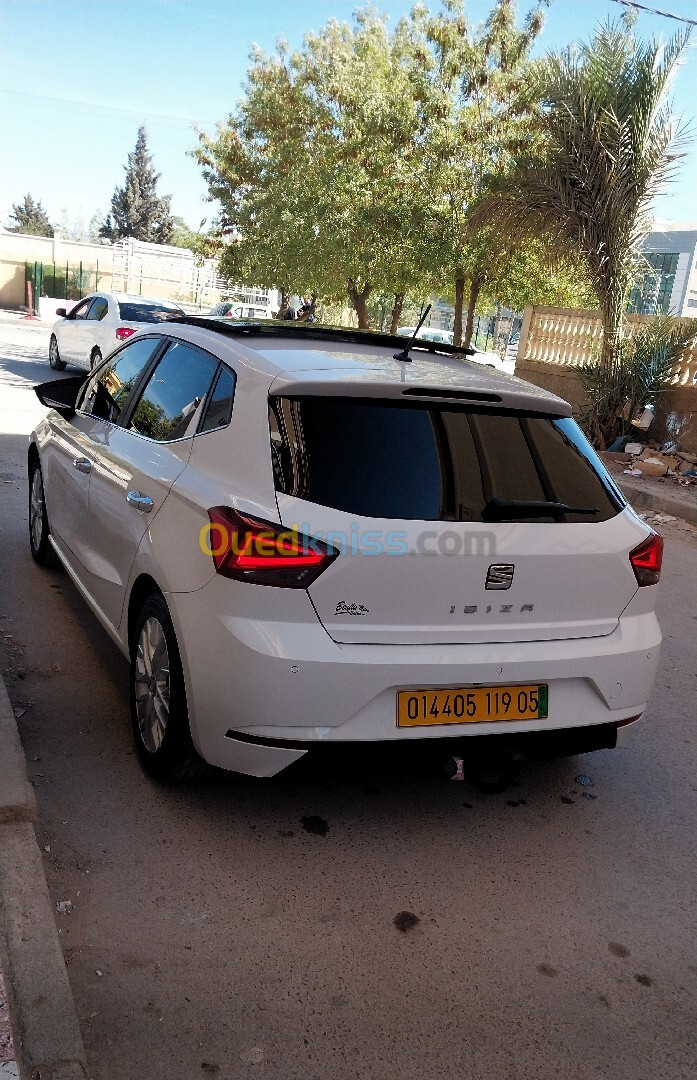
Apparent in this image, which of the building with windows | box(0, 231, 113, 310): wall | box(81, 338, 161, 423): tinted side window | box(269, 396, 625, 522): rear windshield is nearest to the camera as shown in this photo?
box(269, 396, 625, 522): rear windshield

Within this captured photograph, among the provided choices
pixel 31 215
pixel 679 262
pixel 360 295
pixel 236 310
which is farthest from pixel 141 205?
pixel 360 295

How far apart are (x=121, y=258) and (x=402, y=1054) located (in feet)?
152

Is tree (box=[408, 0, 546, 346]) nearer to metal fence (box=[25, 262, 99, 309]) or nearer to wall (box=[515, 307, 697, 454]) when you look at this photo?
wall (box=[515, 307, 697, 454])

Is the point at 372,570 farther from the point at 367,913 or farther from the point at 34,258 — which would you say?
the point at 34,258

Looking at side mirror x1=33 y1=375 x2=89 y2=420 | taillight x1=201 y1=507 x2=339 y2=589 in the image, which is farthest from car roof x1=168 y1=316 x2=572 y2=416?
side mirror x1=33 y1=375 x2=89 y2=420

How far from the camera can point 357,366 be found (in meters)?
3.44

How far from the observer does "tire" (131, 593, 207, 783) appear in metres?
3.36

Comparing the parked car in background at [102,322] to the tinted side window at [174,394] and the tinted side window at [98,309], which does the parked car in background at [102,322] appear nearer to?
the tinted side window at [98,309]

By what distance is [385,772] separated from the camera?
157 inches

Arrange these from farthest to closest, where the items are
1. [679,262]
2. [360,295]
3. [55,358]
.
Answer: [679,262], [360,295], [55,358]

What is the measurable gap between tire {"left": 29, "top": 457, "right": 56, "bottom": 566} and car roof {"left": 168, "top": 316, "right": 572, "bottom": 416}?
6.39 ft

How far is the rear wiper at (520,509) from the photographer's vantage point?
3244mm

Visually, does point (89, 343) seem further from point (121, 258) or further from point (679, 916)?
point (121, 258)

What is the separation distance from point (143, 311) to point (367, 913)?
14.3 m
